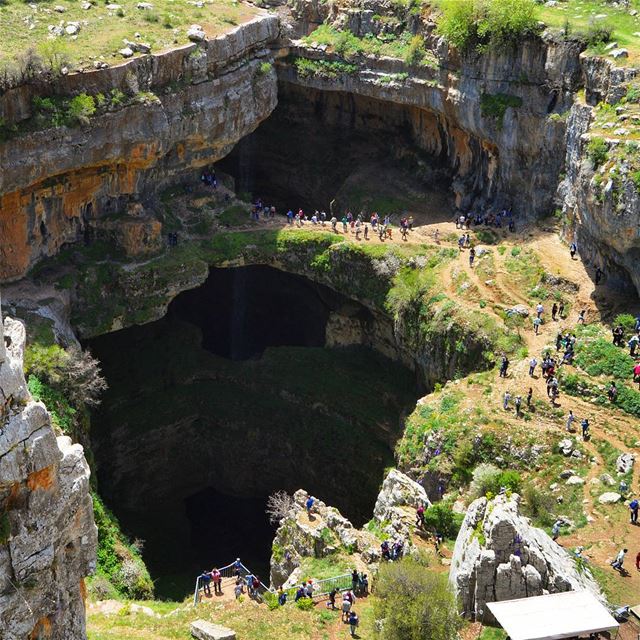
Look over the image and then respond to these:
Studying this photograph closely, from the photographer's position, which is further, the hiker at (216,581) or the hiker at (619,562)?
the hiker at (216,581)

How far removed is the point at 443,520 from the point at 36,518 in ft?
53.1

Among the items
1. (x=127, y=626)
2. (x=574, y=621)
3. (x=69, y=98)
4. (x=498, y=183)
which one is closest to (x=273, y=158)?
(x=498, y=183)

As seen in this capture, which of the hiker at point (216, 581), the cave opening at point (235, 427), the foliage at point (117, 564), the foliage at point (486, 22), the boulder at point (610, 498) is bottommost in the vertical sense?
the cave opening at point (235, 427)

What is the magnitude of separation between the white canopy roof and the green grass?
81.7ft

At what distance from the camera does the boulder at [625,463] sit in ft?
111

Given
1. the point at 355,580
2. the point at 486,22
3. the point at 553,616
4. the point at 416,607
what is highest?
the point at 486,22

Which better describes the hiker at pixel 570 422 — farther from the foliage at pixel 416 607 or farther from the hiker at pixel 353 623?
the hiker at pixel 353 623

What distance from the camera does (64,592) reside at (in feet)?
72.7

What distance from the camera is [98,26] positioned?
4444 cm

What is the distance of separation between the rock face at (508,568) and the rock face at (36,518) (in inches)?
424

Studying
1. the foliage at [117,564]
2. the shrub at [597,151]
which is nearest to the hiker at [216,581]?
the foliage at [117,564]

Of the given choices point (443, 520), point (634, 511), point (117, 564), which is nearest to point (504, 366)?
point (443, 520)

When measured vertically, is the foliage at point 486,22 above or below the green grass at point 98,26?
above

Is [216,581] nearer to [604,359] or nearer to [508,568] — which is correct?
[508,568]
